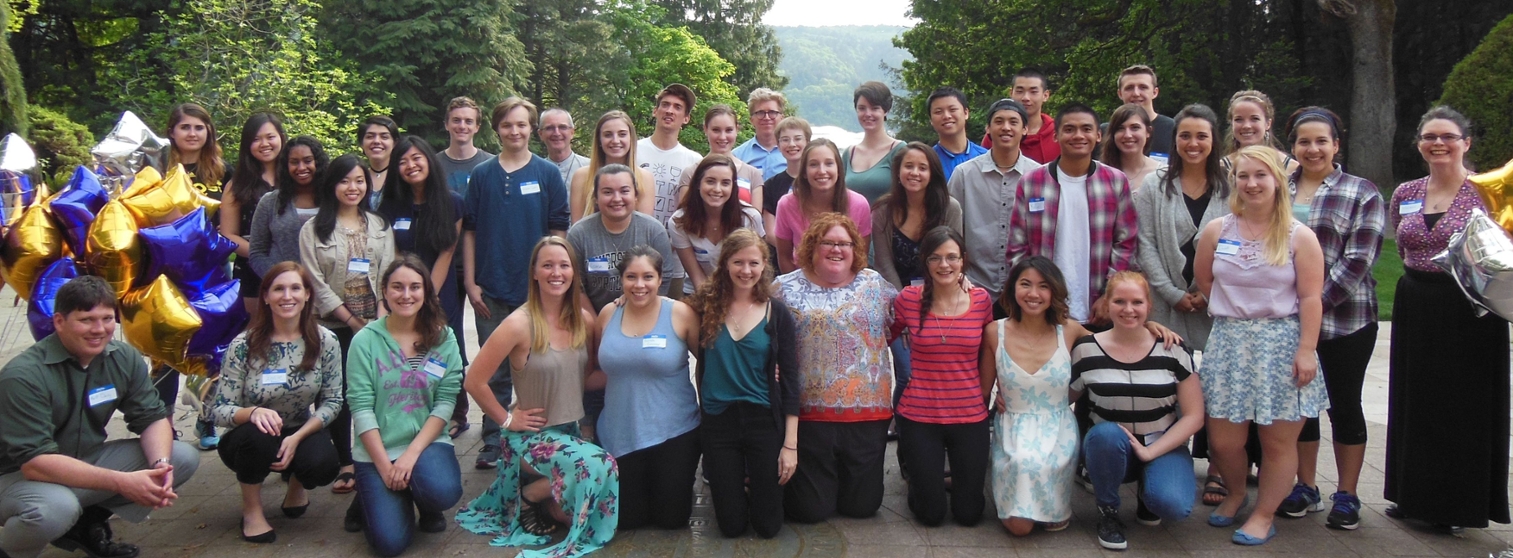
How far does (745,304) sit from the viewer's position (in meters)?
4.32

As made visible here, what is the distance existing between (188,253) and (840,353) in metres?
3.13

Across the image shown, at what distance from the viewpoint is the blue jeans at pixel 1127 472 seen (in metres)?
4.07

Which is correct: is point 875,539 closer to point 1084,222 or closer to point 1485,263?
point 1084,222

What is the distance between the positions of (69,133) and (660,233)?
47.9 ft

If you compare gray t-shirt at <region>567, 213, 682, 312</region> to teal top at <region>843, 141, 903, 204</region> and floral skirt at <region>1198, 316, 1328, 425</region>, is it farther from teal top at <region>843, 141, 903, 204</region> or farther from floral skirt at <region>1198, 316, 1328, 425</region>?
floral skirt at <region>1198, 316, 1328, 425</region>

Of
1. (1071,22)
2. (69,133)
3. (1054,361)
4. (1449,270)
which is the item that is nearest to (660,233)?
(1054,361)

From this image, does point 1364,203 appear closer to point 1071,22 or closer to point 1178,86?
point 1178,86

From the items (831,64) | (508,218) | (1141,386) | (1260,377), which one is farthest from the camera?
(831,64)

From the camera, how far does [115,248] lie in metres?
4.50

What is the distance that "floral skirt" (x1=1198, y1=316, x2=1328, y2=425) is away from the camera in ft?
13.3

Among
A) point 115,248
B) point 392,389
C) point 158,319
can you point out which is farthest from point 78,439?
point 392,389

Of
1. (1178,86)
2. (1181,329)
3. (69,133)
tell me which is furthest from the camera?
(1178,86)

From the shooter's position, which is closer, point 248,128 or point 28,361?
point 28,361

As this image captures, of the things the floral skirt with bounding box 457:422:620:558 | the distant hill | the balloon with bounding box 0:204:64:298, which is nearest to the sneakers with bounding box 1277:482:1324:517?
the floral skirt with bounding box 457:422:620:558
